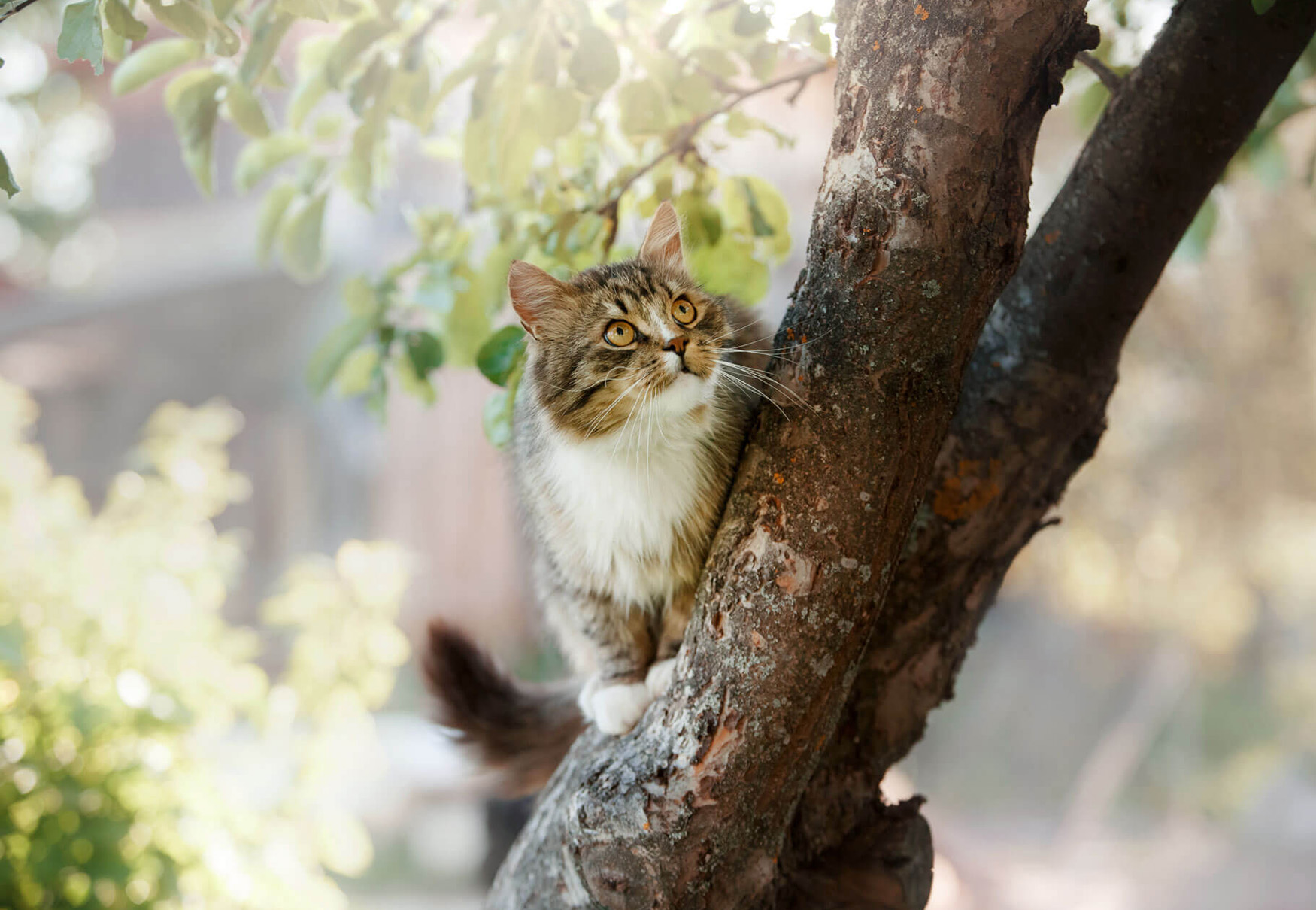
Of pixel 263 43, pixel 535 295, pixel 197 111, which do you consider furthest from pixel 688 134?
pixel 197 111

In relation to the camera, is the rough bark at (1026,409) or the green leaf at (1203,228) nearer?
the rough bark at (1026,409)

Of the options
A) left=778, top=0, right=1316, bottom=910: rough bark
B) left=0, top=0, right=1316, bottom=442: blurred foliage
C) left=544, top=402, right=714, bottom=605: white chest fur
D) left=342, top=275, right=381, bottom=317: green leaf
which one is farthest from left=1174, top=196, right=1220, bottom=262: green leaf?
left=342, top=275, right=381, bottom=317: green leaf

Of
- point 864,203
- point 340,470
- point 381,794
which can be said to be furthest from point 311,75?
point 340,470

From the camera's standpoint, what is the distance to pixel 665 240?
46.5 inches

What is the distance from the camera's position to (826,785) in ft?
3.59

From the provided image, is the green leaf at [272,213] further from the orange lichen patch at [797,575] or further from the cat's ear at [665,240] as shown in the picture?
the orange lichen patch at [797,575]

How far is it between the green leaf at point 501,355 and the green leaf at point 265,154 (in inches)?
20.4

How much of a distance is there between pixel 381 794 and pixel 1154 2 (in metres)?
→ 3.17

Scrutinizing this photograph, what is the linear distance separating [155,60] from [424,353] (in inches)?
20.9

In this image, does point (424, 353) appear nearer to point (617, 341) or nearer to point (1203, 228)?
point (617, 341)

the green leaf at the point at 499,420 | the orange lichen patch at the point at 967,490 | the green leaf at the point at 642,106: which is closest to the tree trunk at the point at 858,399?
the orange lichen patch at the point at 967,490

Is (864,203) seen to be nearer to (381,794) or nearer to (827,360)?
(827,360)

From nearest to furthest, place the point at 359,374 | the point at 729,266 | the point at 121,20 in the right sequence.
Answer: the point at 121,20
the point at 729,266
the point at 359,374

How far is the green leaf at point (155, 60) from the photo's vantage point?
3.82 feet
